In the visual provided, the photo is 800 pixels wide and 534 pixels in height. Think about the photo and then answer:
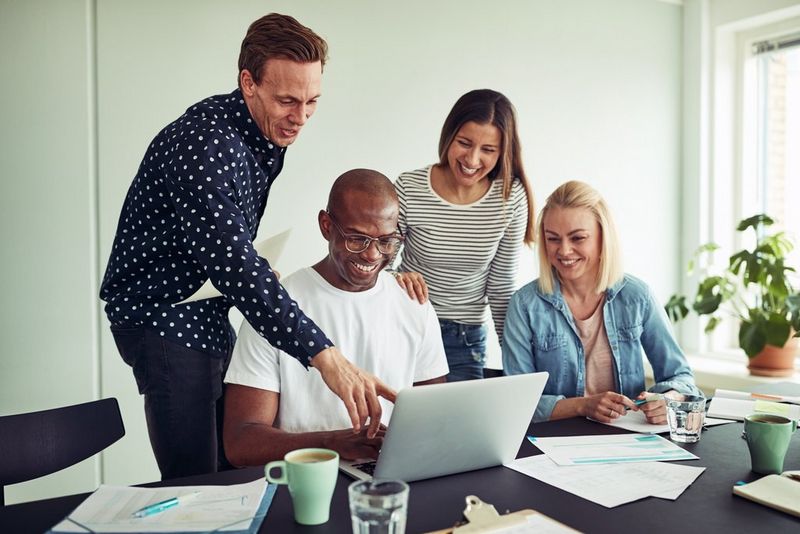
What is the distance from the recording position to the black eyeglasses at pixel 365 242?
1648 mm

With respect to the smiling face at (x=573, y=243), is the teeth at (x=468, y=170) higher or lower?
higher

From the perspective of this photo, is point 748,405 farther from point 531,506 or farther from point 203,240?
point 203,240

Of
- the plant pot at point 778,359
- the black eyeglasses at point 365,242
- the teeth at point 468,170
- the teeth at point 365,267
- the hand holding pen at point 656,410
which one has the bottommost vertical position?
the plant pot at point 778,359

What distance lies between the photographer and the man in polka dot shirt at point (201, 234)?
1.53 metres

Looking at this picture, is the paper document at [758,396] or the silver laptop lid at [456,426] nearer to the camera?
the silver laptop lid at [456,426]

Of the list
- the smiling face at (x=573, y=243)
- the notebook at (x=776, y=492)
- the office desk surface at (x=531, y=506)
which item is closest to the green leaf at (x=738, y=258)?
the smiling face at (x=573, y=243)

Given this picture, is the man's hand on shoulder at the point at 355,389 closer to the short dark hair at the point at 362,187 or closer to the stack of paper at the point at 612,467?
the stack of paper at the point at 612,467

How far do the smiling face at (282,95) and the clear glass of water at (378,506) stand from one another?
1.00 metres

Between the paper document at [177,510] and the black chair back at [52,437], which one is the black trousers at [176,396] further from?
the paper document at [177,510]

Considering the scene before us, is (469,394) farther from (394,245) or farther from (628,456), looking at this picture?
(394,245)

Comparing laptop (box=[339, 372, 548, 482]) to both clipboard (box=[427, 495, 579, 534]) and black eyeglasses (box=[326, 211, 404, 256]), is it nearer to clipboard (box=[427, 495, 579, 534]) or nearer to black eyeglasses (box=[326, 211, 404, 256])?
clipboard (box=[427, 495, 579, 534])

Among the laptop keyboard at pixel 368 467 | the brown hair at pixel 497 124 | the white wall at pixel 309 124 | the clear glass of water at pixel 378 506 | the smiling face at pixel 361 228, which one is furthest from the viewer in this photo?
the white wall at pixel 309 124

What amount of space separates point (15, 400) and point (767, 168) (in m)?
3.96

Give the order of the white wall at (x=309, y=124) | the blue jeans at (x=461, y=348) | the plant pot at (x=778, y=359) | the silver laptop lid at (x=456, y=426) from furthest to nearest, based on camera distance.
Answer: the plant pot at (x=778, y=359) < the white wall at (x=309, y=124) < the blue jeans at (x=461, y=348) < the silver laptop lid at (x=456, y=426)
